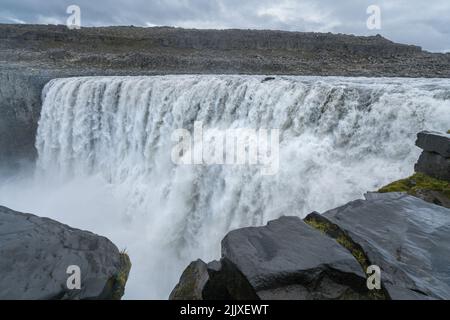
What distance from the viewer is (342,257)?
3529 mm

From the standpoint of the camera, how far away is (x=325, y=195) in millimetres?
8430

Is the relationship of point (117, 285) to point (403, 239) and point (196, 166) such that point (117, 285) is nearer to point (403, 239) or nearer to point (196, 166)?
point (403, 239)

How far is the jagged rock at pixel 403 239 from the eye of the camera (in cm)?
322

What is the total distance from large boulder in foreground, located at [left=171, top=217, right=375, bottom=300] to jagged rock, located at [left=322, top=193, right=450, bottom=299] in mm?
335

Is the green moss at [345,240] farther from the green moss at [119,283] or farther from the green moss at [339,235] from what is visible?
the green moss at [119,283]

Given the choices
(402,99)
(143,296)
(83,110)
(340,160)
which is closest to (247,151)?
(340,160)

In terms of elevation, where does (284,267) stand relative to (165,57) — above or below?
below

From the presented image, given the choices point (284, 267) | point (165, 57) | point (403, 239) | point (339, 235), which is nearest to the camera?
point (284, 267)

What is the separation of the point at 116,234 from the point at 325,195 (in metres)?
8.85

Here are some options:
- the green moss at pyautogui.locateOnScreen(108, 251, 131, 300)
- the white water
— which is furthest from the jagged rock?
the white water
